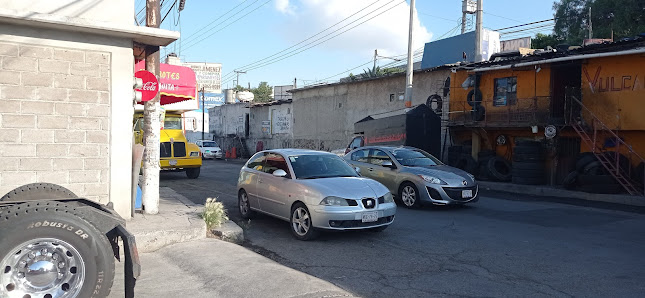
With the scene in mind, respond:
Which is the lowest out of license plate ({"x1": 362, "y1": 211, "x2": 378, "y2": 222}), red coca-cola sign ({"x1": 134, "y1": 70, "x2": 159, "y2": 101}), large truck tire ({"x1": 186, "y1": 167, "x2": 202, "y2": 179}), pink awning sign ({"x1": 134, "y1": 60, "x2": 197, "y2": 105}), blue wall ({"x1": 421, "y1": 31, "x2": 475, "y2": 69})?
large truck tire ({"x1": 186, "y1": 167, "x2": 202, "y2": 179})

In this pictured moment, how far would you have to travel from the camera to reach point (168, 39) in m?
8.00

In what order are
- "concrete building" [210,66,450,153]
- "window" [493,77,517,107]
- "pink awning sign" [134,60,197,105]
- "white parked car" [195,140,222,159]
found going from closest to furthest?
1. "pink awning sign" [134,60,197,105]
2. "window" [493,77,517,107]
3. "concrete building" [210,66,450,153]
4. "white parked car" [195,140,222,159]

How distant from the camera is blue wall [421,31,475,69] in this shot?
29.7 m

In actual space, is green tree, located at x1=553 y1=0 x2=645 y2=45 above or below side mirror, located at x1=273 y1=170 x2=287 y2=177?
above

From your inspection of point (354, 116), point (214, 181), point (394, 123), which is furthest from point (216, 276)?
point (354, 116)

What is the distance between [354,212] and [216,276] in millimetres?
2615

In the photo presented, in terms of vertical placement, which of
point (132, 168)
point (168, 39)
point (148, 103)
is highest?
point (168, 39)

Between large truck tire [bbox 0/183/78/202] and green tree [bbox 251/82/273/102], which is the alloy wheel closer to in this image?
large truck tire [bbox 0/183/78/202]

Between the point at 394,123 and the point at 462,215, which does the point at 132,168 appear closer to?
the point at 462,215

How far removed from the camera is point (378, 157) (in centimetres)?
1299

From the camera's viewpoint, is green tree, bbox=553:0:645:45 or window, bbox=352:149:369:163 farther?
green tree, bbox=553:0:645:45

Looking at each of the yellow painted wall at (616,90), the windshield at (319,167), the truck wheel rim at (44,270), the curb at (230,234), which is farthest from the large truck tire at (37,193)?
the yellow painted wall at (616,90)

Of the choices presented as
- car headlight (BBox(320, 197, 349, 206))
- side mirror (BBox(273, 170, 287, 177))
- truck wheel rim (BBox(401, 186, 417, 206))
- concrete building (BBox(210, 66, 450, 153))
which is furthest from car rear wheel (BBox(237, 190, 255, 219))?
concrete building (BBox(210, 66, 450, 153))

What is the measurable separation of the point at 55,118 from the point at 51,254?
378cm
